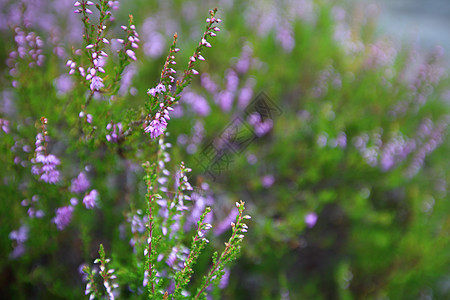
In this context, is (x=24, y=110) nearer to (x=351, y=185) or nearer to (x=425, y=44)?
(x=351, y=185)

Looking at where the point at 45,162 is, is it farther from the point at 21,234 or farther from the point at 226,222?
the point at 226,222

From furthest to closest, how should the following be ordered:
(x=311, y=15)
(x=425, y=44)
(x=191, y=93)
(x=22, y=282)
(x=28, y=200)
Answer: (x=425, y=44)
(x=311, y=15)
(x=191, y=93)
(x=22, y=282)
(x=28, y=200)

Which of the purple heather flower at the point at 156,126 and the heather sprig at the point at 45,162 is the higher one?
the purple heather flower at the point at 156,126

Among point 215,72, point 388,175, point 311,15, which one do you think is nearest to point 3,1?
point 215,72

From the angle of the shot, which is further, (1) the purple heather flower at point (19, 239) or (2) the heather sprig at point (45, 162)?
(1) the purple heather flower at point (19, 239)

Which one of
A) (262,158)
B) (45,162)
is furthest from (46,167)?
(262,158)

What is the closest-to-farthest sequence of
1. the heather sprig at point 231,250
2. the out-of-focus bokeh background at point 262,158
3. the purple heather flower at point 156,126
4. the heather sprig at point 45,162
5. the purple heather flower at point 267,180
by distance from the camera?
the heather sprig at point 231,250 < the purple heather flower at point 156,126 < the heather sprig at point 45,162 < the out-of-focus bokeh background at point 262,158 < the purple heather flower at point 267,180

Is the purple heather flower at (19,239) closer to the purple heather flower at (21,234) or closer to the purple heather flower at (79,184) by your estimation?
the purple heather flower at (21,234)

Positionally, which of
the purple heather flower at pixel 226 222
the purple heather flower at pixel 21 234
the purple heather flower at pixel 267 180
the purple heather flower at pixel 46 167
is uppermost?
the purple heather flower at pixel 46 167

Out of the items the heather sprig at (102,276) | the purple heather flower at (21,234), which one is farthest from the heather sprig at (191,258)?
the purple heather flower at (21,234)

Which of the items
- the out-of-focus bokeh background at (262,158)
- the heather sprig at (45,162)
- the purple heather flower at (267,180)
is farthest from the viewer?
the purple heather flower at (267,180)
